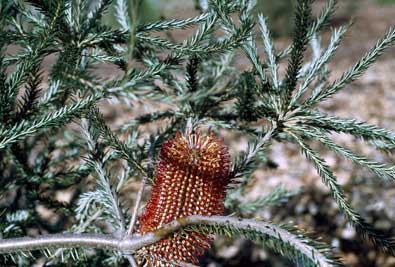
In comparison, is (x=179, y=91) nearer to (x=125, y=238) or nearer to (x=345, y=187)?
(x=125, y=238)

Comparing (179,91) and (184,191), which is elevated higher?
(179,91)

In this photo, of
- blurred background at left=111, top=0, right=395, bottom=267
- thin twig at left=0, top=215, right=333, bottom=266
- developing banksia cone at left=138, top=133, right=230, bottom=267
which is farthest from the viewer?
blurred background at left=111, top=0, right=395, bottom=267

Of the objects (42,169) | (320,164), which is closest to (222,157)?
(320,164)

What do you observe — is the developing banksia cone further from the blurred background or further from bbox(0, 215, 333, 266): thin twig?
the blurred background

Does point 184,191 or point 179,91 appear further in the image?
point 179,91

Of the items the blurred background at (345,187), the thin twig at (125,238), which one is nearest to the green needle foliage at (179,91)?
the thin twig at (125,238)

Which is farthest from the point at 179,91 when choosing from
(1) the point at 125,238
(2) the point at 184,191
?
(1) the point at 125,238

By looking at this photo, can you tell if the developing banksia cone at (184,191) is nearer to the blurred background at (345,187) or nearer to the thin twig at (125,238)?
the thin twig at (125,238)

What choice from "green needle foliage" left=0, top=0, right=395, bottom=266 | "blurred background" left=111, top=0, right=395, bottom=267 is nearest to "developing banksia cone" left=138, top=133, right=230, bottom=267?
"green needle foliage" left=0, top=0, right=395, bottom=266
